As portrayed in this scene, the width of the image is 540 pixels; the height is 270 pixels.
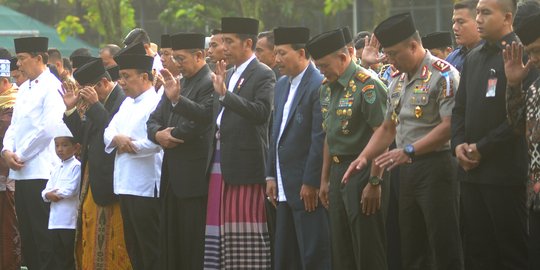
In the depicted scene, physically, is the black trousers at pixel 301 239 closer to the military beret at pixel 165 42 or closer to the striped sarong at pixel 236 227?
the striped sarong at pixel 236 227

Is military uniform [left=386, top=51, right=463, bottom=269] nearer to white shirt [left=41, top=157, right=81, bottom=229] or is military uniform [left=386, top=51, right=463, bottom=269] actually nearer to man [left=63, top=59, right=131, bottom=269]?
man [left=63, top=59, right=131, bottom=269]

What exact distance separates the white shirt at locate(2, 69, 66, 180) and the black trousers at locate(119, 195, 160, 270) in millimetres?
1799

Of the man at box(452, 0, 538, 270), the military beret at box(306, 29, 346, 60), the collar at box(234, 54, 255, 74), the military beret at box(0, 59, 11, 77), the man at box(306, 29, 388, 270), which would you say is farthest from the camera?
the military beret at box(0, 59, 11, 77)

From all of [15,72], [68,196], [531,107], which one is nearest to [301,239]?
[531,107]

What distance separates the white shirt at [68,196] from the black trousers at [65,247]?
63 millimetres

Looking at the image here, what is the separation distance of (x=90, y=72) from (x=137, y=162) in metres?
1.17

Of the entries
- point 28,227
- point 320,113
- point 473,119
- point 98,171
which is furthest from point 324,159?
point 28,227

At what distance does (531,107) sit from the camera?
7.46 meters

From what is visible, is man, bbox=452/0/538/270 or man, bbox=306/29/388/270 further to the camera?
man, bbox=306/29/388/270

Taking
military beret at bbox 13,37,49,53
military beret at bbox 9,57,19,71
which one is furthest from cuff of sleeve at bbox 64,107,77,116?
military beret at bbox 9,57,19,71

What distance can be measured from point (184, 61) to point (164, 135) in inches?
26.9

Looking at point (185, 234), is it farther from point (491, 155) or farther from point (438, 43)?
point (491, 155)

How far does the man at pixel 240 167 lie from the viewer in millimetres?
9922

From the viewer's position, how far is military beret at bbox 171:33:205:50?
10.3 metres
